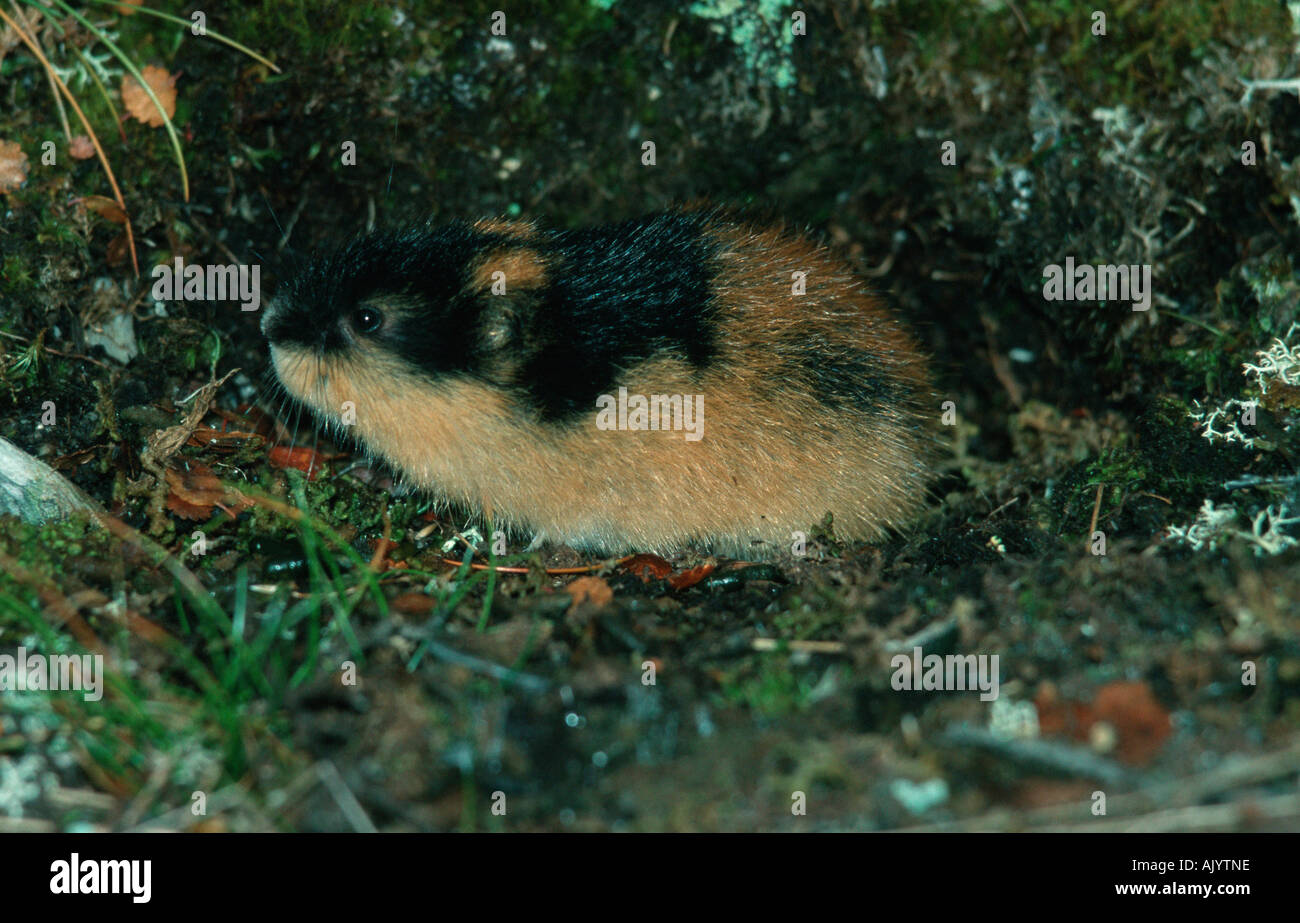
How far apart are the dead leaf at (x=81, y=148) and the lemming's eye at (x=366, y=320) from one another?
182 cm

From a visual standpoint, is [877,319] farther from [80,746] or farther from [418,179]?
[80,746]

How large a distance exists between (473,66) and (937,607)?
4.22 m

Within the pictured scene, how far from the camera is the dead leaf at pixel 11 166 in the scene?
17.0 feet

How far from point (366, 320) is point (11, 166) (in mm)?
2101

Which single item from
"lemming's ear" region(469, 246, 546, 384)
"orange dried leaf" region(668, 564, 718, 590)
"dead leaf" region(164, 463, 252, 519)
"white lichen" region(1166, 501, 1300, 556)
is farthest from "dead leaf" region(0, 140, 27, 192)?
"white lichen" region(1166, 501, 1300, 556)

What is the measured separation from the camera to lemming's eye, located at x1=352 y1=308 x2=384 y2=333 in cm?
493

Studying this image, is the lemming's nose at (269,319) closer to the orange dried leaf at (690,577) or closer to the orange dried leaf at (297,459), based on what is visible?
the orange dried leaf at (297,459)

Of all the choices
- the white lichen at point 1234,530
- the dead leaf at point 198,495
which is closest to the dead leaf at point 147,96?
the dead leaf at point 198,495

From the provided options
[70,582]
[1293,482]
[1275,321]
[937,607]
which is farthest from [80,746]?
[1275,321]

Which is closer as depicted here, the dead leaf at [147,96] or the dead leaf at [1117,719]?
the dead leaf at [1117,719]

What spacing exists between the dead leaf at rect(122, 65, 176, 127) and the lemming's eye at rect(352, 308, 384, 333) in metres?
1.74

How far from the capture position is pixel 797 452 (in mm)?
5125

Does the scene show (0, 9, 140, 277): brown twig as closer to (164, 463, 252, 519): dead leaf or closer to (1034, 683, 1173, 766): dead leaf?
(164, 463, 252, 519): dead leaf

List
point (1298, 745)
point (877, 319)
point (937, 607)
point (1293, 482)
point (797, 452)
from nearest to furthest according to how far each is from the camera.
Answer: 1. point (1298, 745)
2. point (937, 607)
3. point (1293, 482)
4. point (797, 452)
5. point (877, 319)
